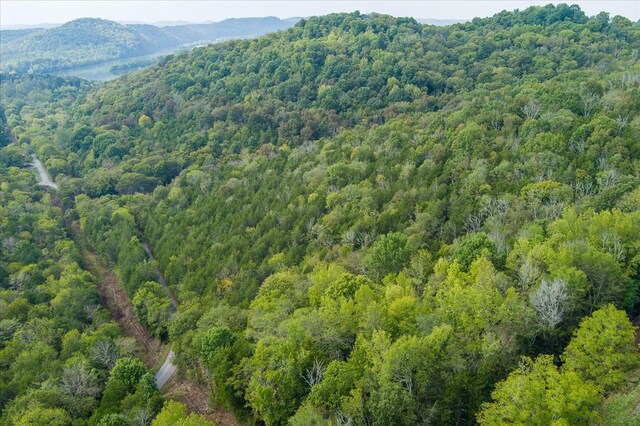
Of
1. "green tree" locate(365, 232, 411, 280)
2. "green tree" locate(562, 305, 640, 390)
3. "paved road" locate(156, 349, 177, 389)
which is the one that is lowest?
"paved road" locate(156, 349, 177, 389)

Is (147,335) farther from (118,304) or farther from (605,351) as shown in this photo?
(605,351)

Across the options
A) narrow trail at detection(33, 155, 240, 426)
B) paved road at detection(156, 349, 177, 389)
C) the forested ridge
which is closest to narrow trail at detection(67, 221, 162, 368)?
narrow trail at detection(33, 155, 240, 426)

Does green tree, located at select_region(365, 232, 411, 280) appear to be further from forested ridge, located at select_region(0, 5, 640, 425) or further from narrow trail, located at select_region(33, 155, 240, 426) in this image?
narrow trail, located at select_region(33, 155, 240, 426)

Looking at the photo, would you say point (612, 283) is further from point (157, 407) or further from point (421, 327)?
point (157, 407)

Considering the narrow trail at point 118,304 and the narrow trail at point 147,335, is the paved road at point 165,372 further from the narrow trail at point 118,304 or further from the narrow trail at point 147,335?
the narrow trail at point 118,304

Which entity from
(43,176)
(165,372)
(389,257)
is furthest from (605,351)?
(43,176)

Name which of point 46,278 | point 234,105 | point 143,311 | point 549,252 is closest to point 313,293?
point 549,252
